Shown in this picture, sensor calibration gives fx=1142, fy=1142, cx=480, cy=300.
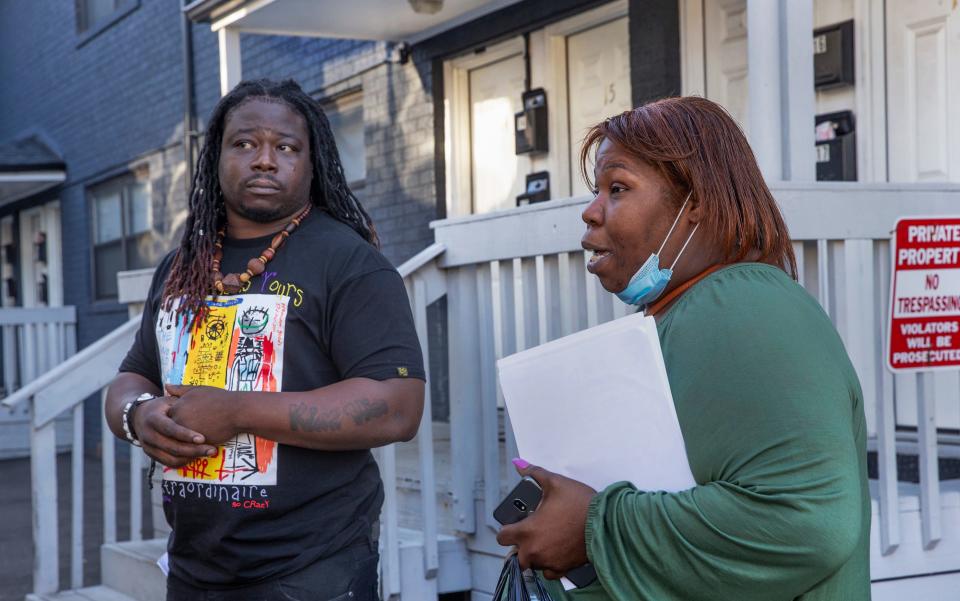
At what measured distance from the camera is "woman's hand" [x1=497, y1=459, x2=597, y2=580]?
158cm

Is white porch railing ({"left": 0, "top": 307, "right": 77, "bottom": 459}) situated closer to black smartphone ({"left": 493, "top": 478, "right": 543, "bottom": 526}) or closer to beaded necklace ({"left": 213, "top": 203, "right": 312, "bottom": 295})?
beaded necklace ({"left": 213, "top": 203, "right": 312, "bottom": 295})

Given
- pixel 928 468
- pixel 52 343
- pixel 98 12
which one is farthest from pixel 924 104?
pixel 52 343

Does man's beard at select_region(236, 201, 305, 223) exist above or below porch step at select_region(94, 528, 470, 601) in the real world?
above

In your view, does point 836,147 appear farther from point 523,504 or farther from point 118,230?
point 118,230

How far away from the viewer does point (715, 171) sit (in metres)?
1.65

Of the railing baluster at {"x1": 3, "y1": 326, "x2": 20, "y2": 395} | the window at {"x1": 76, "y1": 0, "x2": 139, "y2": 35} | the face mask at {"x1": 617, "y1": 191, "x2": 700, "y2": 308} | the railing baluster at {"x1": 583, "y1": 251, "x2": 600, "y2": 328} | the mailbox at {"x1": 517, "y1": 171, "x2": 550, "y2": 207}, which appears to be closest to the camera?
the face mask at {"x1": 617, "y1": 191, "x2": 700, "y2": 308}

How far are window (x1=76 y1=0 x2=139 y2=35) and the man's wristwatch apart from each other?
10.1 metres

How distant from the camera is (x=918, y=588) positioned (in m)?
3.71

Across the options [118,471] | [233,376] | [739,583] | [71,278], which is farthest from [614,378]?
[71,278]

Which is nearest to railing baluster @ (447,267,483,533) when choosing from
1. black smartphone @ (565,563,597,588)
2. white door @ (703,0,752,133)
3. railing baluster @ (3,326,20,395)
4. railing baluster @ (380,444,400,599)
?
railing baluster @ (380,444,400,599)

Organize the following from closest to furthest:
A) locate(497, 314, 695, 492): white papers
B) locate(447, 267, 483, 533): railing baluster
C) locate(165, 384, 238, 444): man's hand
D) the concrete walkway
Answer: locate(497, 314, 695, 492): white papers → locate(165, 384, 238, 444): man's hand → locate(447, 267, 483, 533): railing baluster → the concrete walkway

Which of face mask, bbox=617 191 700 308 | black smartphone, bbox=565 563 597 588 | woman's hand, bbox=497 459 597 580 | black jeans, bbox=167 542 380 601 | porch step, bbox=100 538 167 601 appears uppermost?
face mask, bbox=617 191 700 308

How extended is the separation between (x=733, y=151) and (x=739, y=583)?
2.02 feet

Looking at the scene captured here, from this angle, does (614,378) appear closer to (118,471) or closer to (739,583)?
(739,583)
